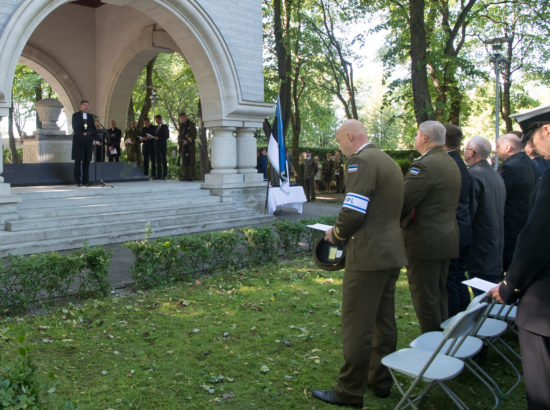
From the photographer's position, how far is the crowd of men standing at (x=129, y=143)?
1139cm

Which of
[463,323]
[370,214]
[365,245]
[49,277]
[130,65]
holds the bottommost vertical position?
[49,277]

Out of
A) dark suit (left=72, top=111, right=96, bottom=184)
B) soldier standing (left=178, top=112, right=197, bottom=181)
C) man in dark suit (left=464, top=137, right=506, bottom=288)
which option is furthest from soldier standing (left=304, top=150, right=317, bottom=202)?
man in dark suit (left=464, top=137, right=506, bottom=288)

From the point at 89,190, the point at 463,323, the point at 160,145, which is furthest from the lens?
the point at 160,145

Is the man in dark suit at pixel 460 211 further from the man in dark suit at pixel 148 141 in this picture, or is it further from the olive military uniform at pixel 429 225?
the man in dark suit at pixel 148 141

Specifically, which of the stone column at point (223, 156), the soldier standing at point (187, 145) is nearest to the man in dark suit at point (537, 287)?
the stone column at point (223, 156)

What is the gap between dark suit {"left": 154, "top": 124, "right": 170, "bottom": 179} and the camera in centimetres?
1561

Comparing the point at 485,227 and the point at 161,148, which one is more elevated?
the point at 161,148

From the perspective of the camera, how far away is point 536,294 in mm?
2596

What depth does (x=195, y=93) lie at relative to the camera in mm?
40375

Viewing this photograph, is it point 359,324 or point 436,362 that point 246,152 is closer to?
point 359,324

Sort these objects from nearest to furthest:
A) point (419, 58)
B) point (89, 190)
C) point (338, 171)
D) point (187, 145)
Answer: point (89, 190) → point (419, 58) → point (187, 145) → point (338, 171)

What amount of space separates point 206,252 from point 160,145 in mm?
9339

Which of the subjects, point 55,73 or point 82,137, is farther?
point 55,73

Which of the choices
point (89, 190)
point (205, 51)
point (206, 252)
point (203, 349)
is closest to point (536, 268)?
point (203, 349)
